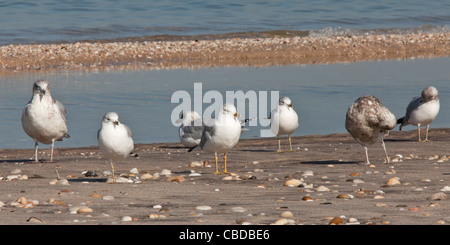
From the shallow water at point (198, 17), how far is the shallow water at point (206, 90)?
15.5 m

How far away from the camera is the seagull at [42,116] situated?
11.7 metres

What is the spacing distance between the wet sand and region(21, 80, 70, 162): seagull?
0.52 m

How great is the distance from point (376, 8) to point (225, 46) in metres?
27.0

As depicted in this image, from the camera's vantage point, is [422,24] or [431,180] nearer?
[431,180]

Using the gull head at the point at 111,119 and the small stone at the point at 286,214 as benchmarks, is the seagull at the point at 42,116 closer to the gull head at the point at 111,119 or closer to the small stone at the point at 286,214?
the gull head at the point at 111,119

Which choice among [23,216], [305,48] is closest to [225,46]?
[305,48]

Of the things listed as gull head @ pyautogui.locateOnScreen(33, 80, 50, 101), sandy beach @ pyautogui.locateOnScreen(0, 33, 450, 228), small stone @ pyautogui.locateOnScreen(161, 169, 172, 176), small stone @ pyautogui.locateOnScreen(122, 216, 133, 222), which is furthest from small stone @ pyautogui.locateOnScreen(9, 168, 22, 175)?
→ small stone @ pyautogui.locateOnScreen(122, 216, 133, 222)

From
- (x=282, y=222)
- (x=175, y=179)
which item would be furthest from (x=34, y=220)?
(x=175, y=179)

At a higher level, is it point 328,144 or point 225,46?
point 225,46

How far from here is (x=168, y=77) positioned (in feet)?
76.9

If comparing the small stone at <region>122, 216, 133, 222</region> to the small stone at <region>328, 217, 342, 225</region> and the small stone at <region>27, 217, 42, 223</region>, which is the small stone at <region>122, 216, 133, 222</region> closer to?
the small stone at <region>27, 217, 42, 223</region>

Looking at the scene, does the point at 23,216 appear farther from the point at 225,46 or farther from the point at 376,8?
the point at 376,8

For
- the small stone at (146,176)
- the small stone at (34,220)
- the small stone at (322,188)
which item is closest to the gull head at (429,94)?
the small stone at (322,188)

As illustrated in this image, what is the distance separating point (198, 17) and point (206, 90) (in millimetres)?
30504
